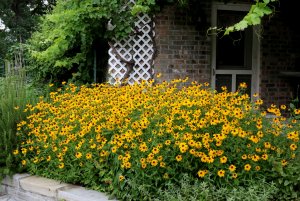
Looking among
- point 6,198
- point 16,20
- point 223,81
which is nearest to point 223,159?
point 6,198

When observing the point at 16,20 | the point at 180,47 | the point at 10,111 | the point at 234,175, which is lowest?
the point at 234,175

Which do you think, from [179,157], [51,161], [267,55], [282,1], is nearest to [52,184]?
[51,161]

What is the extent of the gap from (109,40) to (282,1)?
10.9ft

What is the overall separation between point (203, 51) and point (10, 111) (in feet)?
11.5

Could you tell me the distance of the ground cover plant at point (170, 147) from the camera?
316 centimetres

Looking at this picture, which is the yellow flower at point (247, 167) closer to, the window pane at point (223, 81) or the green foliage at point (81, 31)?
the green foliage at point (81, 31)

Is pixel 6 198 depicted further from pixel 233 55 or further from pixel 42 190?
pixel 233 55

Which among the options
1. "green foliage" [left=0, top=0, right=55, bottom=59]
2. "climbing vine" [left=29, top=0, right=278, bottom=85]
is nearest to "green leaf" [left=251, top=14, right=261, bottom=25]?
"climbing vine" [left=29, top=0, right=278, bottom=85]

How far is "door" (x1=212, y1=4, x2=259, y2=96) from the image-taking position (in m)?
7.35

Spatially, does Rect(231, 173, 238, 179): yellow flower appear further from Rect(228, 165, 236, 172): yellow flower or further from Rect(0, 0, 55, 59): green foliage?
Rect(0, 0, 55, 59): green foliage

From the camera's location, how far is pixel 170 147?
10.9ft

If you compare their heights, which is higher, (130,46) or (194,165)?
(130,46)

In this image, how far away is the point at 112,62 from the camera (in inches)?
261

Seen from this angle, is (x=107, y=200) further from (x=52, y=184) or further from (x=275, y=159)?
(x=275, y=159)
